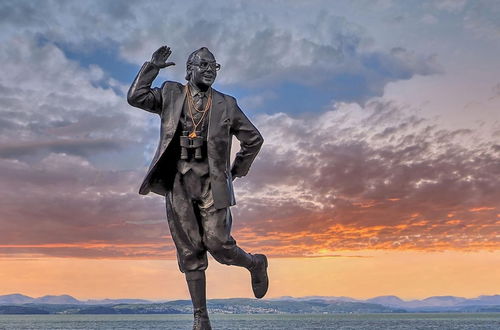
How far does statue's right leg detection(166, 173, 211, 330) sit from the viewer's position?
1106 cm

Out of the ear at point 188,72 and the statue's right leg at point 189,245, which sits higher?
the ear at point 188,72

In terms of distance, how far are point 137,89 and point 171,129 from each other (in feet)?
2.46

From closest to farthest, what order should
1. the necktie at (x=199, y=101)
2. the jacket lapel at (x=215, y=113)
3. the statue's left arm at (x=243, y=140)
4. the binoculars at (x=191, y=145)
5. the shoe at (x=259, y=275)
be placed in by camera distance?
the binoculars at (x=191, y=145), the jacket lapel at (x=215, y=113), the necktie at (x=199, y=101), the statue's left arm at (x=243, y=140), the shoe at (x=259, y=275)

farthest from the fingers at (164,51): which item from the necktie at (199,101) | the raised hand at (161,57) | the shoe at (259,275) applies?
the shoe at (259,275)

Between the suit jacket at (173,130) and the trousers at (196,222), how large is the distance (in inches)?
7.0

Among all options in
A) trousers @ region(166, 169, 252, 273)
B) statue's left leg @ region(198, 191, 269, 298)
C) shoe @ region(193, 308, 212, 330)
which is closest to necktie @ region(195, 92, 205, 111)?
trousers @ region(166, 169, 252, 273)

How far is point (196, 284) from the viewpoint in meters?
11.3

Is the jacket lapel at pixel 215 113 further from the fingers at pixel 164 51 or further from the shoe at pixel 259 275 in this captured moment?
the shoe at pixel 259 275

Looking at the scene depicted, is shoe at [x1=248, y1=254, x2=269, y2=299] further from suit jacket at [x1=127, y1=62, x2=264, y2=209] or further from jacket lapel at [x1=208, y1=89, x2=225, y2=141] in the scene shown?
jacket lapel at [x1=208, y1=89, x2=225, y2=141]

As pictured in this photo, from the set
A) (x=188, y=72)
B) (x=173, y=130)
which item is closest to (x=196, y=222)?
(x=173, y=130)

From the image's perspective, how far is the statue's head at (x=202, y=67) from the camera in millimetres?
10977

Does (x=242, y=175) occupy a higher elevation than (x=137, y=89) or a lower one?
lower

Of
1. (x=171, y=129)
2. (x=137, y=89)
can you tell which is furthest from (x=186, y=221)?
(x=137, y=89)

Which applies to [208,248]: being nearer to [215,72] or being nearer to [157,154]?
[157,154]
